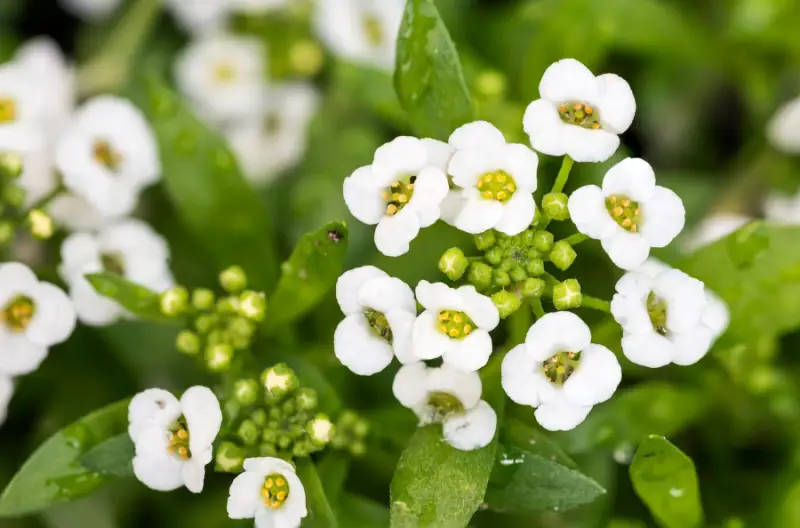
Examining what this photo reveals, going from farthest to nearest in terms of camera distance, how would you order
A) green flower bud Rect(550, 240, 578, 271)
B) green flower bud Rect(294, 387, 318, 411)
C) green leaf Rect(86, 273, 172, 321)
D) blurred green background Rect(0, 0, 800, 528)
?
1. blurred green background Rect(0, 0, 800, 528)
2. green leaf Rect(86, 273, 172, 321)
3. green flower bud Rect(294, 387, 318, 411)
4. green flower bud Rect(550, 240, 578, 271)

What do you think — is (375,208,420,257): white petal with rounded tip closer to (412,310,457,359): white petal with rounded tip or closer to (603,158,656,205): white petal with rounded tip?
(412,310,457,359): white petal with rounded tip

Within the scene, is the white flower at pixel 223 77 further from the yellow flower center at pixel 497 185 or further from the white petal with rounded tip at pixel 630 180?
the white petal with rounded tip at pixel 630 180

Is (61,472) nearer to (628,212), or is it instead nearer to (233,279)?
(233,279)

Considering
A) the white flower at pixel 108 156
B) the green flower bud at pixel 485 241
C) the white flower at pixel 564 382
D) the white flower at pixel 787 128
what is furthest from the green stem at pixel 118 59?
the white flower at pixel 787 128

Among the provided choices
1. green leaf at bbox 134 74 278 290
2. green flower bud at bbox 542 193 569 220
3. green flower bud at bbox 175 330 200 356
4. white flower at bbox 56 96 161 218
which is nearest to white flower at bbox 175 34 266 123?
white flower at bbox 56 96 161 218

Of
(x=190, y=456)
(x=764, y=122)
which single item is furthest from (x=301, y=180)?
(x=764, y=122)

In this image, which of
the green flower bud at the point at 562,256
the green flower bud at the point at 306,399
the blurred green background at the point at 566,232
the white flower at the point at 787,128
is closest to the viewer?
the green flower bud at the point at 562,256
